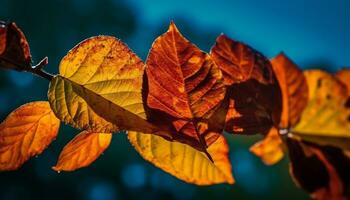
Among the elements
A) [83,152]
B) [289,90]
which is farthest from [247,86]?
[83,152]

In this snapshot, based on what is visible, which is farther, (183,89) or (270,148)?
(270,148)

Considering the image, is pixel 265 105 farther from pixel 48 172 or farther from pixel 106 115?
pixel 48 172

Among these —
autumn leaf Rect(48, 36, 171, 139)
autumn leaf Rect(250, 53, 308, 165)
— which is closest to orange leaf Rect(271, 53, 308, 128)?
→ autumn leaf Rect(250, 53, 308, 165)

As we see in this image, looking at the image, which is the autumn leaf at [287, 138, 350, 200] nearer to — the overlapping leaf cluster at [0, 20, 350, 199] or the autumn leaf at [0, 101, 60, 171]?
the overlapping leaf cluster at [0, 20, 350, 199]

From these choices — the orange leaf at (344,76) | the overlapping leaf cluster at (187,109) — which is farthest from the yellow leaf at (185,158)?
the orange leaf at (344,76)

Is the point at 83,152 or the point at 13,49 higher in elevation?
the point at 13,49

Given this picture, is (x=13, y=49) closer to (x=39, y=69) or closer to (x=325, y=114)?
(x=39, y=69)

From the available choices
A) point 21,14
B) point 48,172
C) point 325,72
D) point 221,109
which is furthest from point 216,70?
point 21,14
